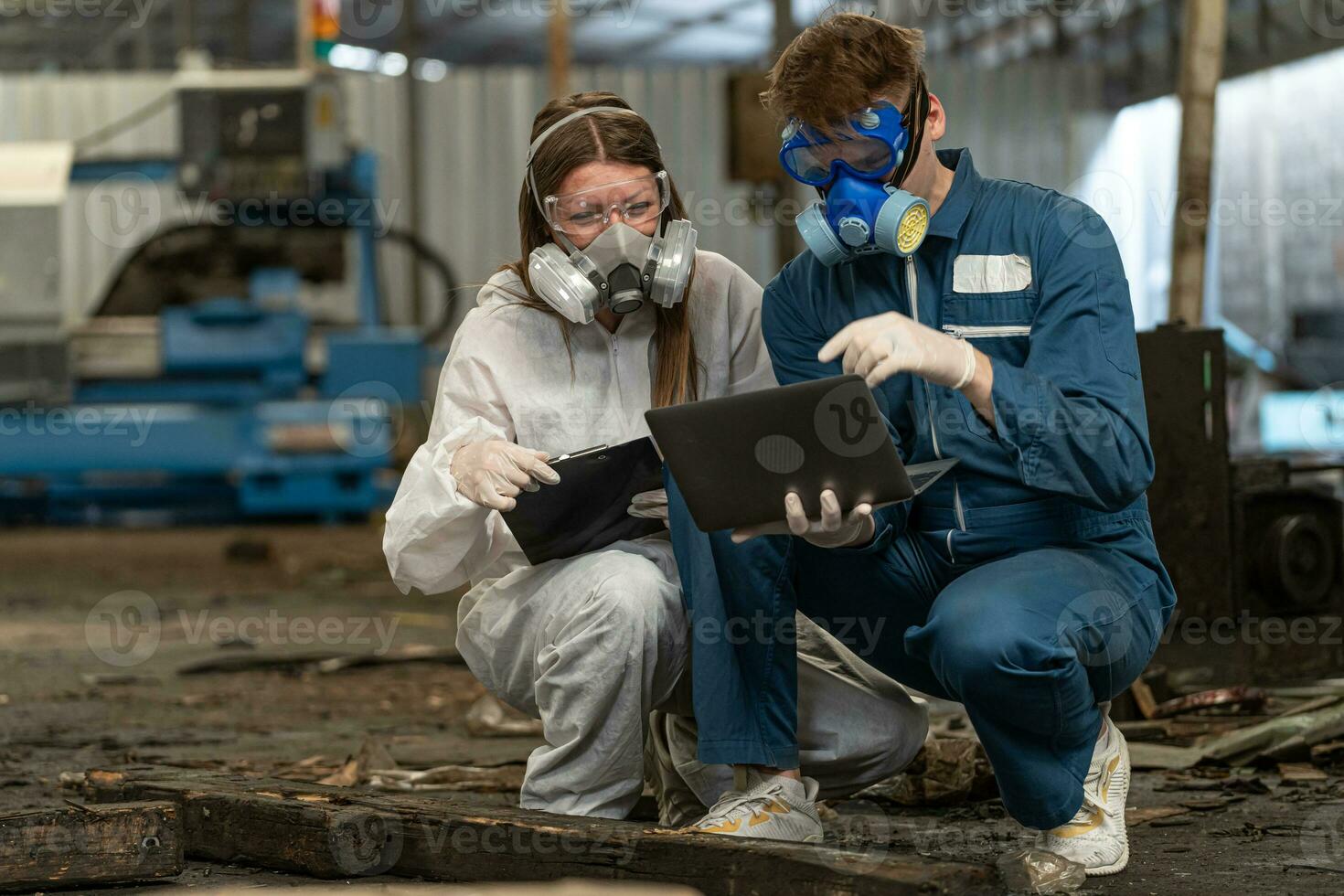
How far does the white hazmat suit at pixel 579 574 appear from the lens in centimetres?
226

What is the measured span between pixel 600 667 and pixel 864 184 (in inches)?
32.0

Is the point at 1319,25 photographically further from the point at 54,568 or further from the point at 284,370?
the point at 54,568

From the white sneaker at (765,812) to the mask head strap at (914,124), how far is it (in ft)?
2.97

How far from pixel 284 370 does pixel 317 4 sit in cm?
259

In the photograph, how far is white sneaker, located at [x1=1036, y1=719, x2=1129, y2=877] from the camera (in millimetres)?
2098

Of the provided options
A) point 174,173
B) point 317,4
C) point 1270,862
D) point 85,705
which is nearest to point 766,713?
point 1270,862
